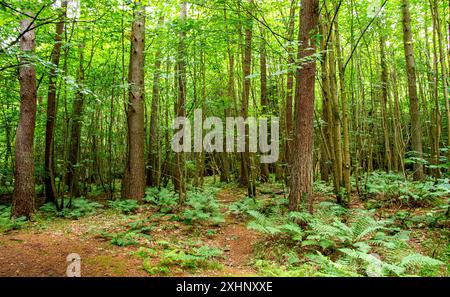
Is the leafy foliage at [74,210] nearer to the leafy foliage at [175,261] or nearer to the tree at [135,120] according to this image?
the tree at [135,120]

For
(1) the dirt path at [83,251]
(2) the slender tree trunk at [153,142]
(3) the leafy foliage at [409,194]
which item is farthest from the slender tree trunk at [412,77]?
(2) the slender tree trunk at [153,142]

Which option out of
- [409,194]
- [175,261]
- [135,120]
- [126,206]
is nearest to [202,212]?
[126,206]

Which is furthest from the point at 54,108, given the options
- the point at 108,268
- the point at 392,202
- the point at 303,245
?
the point at 392,202

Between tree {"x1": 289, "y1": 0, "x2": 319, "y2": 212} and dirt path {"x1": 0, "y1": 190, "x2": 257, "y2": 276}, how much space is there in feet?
4.95

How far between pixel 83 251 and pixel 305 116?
4.98 meters

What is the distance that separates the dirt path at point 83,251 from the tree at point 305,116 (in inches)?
59.4

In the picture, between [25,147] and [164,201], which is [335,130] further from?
[25,147]

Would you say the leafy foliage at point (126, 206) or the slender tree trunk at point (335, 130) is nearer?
the slender tree trunk at point (335, 130)

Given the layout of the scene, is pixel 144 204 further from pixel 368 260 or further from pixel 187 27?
pixel 368 260

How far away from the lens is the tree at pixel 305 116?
600cm

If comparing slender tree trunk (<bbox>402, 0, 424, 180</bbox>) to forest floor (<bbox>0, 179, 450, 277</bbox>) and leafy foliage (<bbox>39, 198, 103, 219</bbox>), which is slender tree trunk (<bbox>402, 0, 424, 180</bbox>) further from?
leafy foliage (<bbox>39, 198, 103, 219</bbox>)

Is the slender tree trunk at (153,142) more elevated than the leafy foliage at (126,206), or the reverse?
the slender tree trunk at (153,142)

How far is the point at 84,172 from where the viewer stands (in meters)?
13.2
